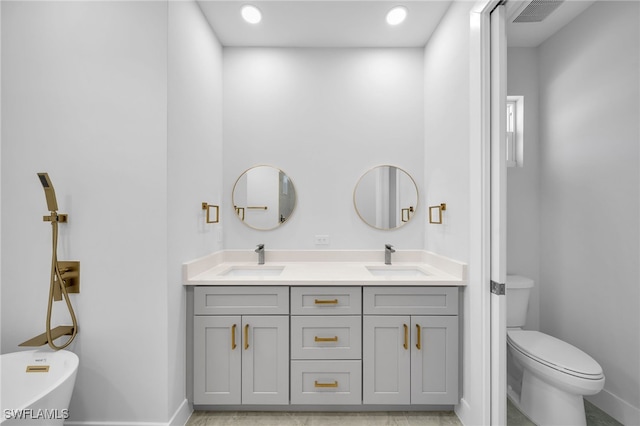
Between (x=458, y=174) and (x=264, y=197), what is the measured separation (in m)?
1.47

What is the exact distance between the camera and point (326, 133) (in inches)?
97.1

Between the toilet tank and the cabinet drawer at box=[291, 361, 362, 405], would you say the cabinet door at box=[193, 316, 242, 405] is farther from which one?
the toilet tank

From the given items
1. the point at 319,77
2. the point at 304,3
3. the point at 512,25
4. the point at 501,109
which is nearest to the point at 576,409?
the point at 501,109

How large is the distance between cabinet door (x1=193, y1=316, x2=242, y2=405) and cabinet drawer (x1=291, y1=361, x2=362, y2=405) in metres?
0.37

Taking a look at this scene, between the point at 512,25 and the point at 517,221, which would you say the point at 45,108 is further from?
the point at 517,221

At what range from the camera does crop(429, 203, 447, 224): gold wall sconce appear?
206 cm

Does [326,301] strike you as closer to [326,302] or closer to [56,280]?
[326,302]

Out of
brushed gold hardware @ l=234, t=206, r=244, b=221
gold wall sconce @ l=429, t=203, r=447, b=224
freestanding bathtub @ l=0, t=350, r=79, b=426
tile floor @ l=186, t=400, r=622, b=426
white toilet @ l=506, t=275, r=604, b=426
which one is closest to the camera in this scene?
freestanding bathtub @ l=0, t=350, r=79, b=426

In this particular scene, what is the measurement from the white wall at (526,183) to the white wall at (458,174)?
0.49 meters

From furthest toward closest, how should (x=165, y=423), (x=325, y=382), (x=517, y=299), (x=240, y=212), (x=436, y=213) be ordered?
(x=240, y=212), (x=436, y=213), (x=517, y=299), (x=325, y=382), (x=165, y=423)

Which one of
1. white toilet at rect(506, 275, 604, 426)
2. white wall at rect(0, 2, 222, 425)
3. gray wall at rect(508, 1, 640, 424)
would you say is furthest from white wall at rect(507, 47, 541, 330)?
white wall at rect(0, 2, 222, 425)

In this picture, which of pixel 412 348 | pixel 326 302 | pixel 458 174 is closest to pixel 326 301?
pixel 326 302

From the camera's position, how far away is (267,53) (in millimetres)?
2449

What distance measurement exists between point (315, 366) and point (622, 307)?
186cm
